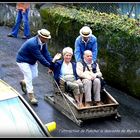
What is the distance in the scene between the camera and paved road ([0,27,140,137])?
768 centimetres

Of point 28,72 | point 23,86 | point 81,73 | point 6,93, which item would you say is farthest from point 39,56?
point 6,93

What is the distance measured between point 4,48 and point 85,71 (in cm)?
337

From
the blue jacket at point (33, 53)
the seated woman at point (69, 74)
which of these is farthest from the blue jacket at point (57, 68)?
the blue jacket at point (33, 53)

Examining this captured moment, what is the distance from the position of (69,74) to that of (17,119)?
2.75 m

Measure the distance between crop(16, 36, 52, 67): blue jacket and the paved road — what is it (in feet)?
2.32

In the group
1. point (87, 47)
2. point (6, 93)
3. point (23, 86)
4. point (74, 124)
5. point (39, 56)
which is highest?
point (6, 93)

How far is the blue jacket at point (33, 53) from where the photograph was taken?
851cm

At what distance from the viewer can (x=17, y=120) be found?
579cm

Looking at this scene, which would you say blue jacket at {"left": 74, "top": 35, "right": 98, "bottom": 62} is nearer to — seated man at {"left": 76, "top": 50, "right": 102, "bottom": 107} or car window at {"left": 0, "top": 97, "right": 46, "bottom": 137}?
seated man at {"left": 76, "top": 50, "right": 102, "bottom": 107}

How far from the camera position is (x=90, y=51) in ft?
27.8

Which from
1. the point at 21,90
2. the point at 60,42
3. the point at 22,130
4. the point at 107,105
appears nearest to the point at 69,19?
the point at 60,42

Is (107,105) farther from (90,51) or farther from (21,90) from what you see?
(21,90)

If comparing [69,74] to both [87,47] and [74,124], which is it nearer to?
[87,47]

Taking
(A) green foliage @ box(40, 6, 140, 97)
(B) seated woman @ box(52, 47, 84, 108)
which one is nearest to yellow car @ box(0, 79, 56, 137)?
(B) seated woman @ box(52, 47, 84, 108)
